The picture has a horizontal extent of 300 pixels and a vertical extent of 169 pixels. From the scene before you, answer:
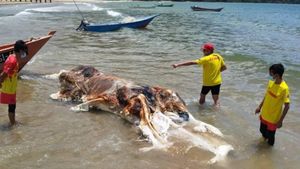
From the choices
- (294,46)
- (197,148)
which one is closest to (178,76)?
(197,148)

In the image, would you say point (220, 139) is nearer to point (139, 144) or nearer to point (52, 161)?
point (139, 144)

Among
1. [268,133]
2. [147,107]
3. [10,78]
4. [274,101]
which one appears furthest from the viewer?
[147,107]

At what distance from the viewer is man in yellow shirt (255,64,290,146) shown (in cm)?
632

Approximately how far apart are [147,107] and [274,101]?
2.33 meters

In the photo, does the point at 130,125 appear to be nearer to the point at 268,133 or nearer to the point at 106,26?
the point at 268,133

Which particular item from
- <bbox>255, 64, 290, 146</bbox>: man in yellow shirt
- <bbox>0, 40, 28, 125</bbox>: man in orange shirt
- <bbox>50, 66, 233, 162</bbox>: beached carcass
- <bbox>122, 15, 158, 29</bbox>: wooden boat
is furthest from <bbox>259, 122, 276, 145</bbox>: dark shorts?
<bbox>122, 15, 158, 29</bbox>: wooden boat

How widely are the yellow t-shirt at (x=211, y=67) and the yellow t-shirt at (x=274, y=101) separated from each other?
93.6 inches

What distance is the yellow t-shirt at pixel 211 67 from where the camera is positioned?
8.89 m

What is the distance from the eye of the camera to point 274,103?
6.50 metres

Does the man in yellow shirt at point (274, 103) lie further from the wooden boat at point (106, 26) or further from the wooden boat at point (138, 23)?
the wooden boat at point (138, 23)

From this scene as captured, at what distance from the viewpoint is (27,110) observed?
28.5 feet

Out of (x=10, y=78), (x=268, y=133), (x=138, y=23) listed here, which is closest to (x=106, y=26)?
(x=138, y=23)

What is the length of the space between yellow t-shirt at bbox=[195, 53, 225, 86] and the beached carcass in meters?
1.04

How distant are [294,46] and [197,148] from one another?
17.6m
